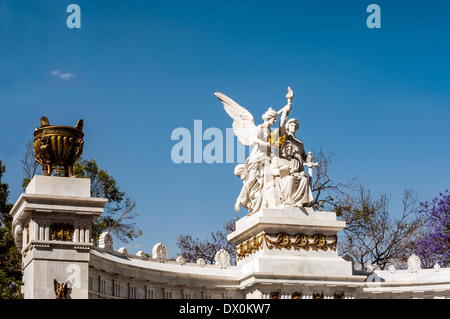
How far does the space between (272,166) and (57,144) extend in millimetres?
9494

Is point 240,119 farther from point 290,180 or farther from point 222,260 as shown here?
point 222,260

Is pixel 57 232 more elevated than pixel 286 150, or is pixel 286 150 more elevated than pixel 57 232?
pixel 286 150

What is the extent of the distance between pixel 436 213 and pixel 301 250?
67.4 ft

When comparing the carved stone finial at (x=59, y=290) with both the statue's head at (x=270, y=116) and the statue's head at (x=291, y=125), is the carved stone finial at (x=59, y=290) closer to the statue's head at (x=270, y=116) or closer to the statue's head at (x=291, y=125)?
the statue's head at (x=270, y=116)

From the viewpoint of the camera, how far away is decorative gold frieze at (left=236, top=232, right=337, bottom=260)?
87.9 ft

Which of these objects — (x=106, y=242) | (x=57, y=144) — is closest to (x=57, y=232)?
(x=57, y=144)

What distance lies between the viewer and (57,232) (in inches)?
786

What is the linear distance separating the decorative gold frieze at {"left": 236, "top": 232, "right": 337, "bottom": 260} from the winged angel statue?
1056mm

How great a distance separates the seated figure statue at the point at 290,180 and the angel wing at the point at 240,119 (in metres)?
1.31
